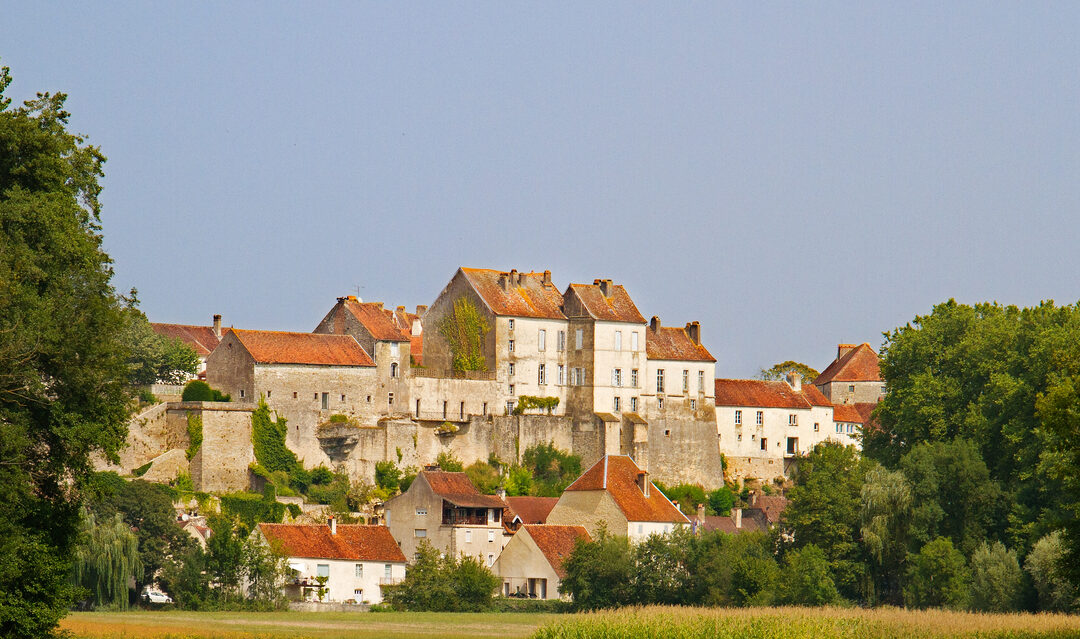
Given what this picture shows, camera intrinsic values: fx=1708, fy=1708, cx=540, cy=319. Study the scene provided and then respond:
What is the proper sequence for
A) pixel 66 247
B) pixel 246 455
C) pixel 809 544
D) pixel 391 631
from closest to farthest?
pixel 66 247 → pixel 391 631 → pixel 809 544 → pixel 246 455

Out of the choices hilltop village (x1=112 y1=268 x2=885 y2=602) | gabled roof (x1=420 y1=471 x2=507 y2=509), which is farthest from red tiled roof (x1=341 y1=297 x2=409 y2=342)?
gabled roof (x1=420 y1=471 x2=507 y2=509)

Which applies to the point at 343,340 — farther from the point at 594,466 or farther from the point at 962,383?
the point at 962,383

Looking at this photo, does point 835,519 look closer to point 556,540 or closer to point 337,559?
point 556,540

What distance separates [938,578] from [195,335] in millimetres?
50457

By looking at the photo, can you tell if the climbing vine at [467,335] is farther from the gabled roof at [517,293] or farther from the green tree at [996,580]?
the green tree at [996,580]

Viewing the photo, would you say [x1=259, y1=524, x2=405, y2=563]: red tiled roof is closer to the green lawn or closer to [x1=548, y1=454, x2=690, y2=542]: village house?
the green lawn

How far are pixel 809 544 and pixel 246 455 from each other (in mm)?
24451

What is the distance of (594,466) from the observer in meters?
72.9

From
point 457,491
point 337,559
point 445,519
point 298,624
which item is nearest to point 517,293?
point 457,491

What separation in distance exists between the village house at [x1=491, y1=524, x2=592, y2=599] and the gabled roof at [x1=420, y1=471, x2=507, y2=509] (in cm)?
240

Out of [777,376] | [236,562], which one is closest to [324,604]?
[236,562]

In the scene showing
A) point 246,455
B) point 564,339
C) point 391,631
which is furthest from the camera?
point 564,339

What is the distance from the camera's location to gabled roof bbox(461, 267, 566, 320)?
80.4 metres

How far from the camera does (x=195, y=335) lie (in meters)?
91.1
